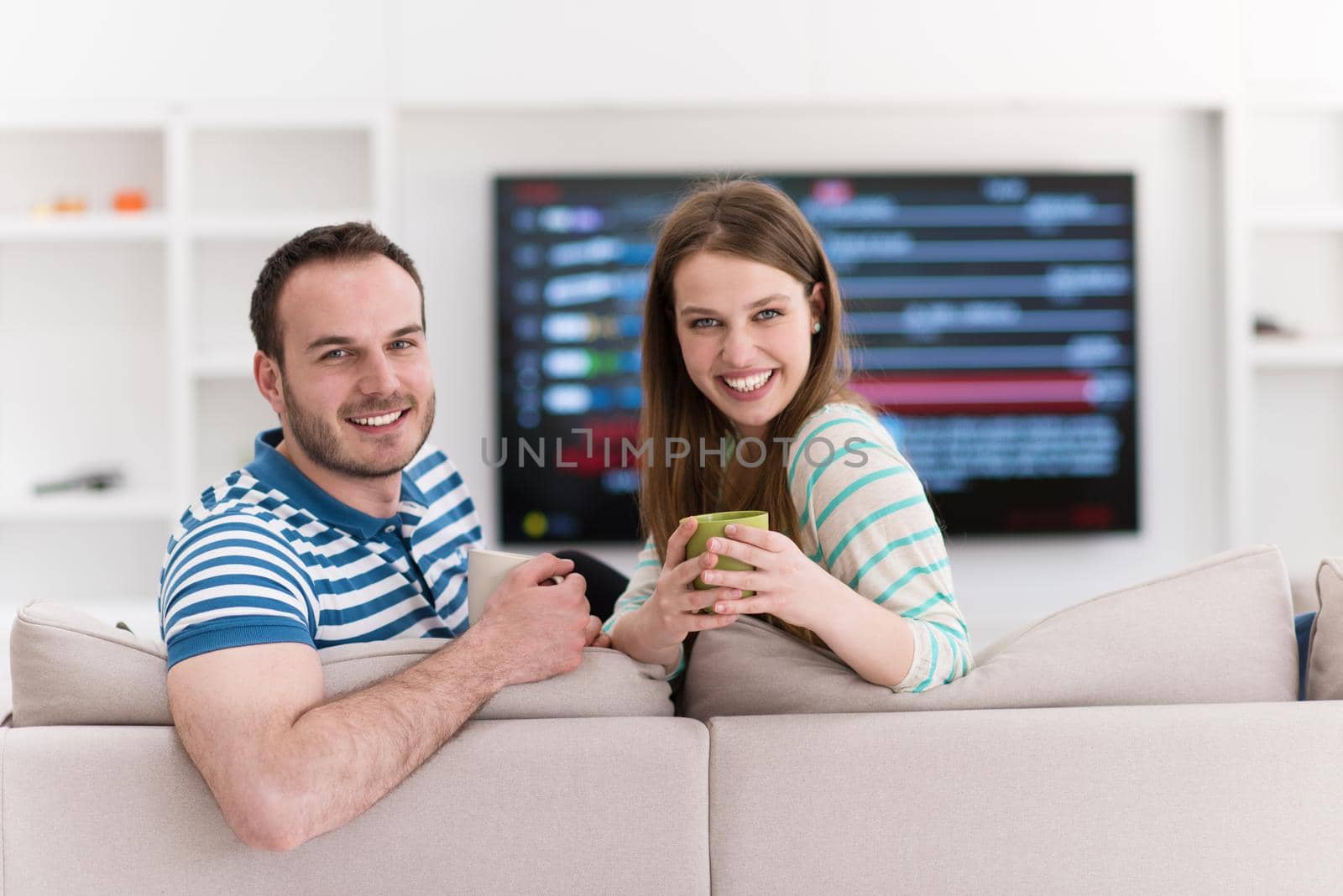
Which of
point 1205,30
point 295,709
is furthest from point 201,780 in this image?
point 1205,30

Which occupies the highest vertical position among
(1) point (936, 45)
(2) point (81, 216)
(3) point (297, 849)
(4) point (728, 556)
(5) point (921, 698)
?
(1) point (936, 45)

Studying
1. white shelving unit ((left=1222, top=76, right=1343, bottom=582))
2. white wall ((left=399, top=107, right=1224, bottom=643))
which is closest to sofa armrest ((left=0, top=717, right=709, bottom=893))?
white wall ((left=399, top=107, right=1224, bottom=643))

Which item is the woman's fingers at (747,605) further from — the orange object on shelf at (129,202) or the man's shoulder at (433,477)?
the orange object on shelf at (129,202)

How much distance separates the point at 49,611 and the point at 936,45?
3.28m

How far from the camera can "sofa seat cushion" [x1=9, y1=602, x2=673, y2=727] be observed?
3.54 ft

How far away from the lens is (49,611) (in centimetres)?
110

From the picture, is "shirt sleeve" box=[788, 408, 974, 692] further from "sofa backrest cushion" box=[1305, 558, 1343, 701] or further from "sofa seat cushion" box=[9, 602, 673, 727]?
"sofa backrest cushion" box=[1305, 558, 1343, 701]

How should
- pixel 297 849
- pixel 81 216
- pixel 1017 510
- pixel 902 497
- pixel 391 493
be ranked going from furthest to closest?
pixel 1017 510
pixel 81 216
pixel 391 493
pixel 902 497
pixel 297 849

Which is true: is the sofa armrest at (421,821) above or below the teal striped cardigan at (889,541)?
below

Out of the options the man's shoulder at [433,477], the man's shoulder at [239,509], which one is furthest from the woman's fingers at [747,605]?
the man's shoulder at [433,477]

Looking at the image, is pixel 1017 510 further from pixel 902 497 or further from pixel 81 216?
pixel 81 216

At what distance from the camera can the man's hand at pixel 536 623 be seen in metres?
1.15

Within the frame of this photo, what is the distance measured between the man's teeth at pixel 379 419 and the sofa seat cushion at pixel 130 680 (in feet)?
1.41

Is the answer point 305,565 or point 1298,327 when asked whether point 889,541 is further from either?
point 1298,327
